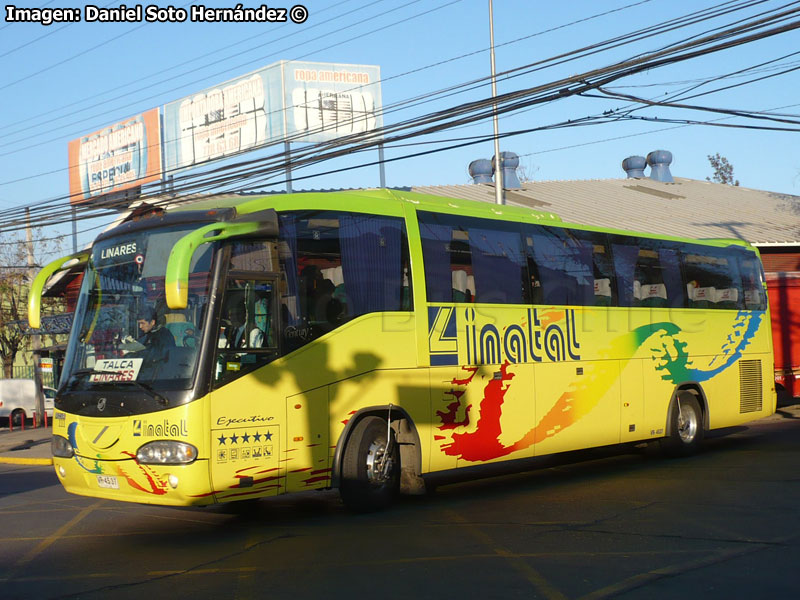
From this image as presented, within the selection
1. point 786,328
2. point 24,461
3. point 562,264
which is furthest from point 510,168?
point 562,264

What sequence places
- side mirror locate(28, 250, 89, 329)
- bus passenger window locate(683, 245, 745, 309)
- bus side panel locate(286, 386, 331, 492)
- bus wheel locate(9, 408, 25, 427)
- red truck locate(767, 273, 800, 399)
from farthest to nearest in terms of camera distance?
bus wheel locate(9, 408, 25, 427)
red truck locate(767, 273, 800, 399)
bus passenger window locate(683, 245, 745, 309)
side mirror locate(28, 250, 89, 329)
bus side panel locate(286, 386, 331, 492)

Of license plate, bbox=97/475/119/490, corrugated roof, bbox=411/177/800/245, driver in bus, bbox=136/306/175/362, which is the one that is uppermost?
corrugated roof, bbox=411/177/800/245

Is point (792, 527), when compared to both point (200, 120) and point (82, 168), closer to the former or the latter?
point (200, 120)

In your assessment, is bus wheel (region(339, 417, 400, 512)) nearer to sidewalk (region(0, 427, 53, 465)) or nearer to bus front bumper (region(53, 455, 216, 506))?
bus front bumper (region(53, 455, 216, 506))

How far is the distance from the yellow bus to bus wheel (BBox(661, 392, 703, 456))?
2.45ft

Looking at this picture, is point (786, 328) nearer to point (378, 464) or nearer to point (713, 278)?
point (713, 278)

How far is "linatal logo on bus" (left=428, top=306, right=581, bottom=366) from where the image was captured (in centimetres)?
1156

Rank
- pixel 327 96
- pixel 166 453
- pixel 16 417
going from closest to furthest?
pixel 166 453 < pixel 16 417 < pixel 327 96

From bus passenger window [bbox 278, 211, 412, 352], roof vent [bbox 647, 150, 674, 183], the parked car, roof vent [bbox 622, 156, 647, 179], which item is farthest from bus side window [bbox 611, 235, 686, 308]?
roof vent [bbox 622, 156, 647, 179]

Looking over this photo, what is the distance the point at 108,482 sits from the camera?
372 inches

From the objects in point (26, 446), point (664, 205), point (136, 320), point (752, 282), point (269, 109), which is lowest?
point (26, 446)

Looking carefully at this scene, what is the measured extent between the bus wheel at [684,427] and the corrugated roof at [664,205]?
1374cm

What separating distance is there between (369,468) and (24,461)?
12541mm

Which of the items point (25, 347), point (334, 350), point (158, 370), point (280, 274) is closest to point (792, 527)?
point (334, 350)
